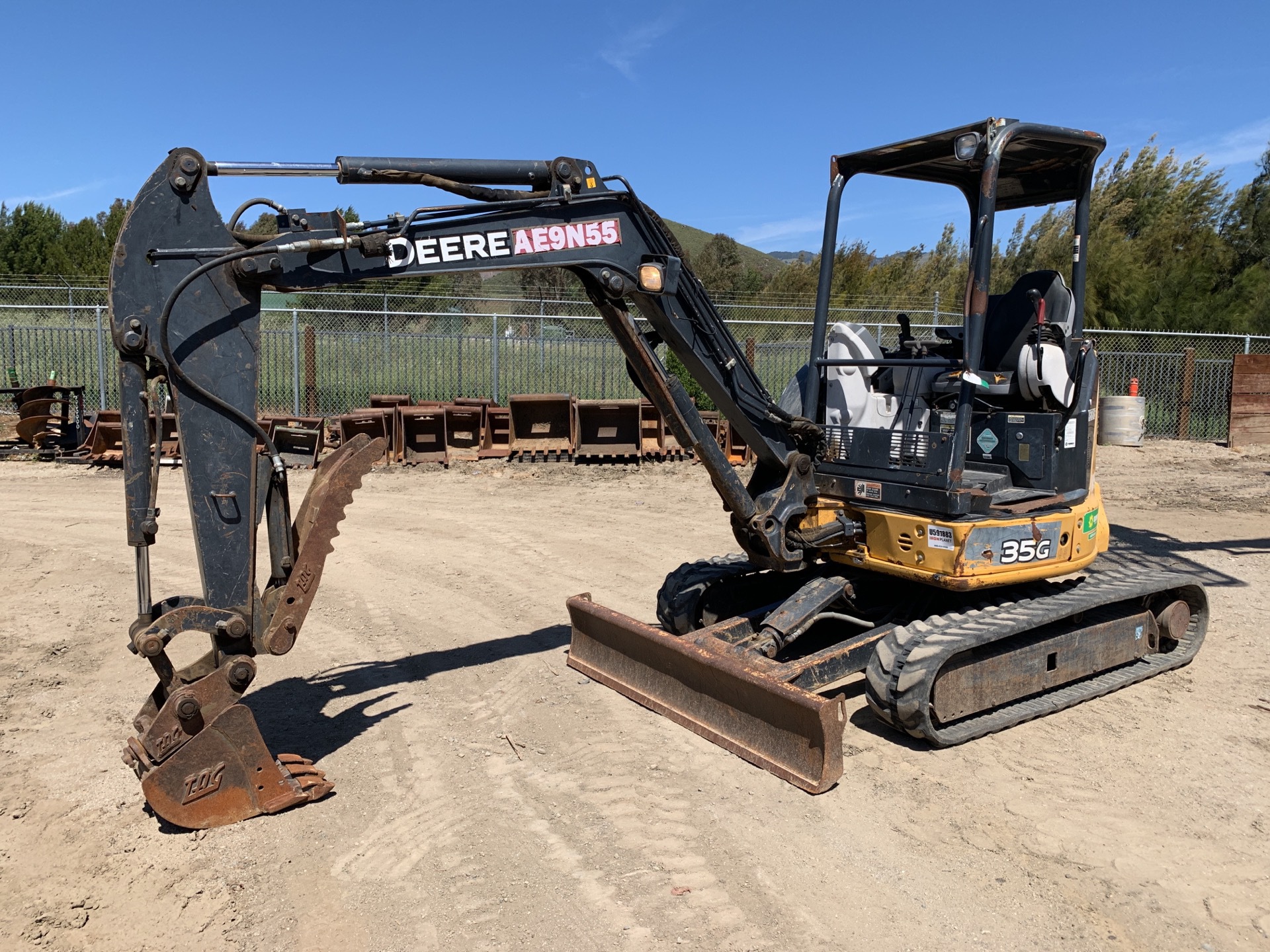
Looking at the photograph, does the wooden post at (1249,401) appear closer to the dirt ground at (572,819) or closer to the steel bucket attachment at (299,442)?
the dirt ground at (572,819)

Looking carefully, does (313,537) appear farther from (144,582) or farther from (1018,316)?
(1018,316)

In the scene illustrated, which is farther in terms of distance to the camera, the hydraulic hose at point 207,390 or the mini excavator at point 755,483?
the mini excavator at point 755,483

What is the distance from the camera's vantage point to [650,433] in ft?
50.3

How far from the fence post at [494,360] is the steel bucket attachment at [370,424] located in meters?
2.80

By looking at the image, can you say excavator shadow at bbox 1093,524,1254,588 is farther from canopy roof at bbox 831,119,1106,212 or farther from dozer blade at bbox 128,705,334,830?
dozer blade at bbox 128,705,334,830

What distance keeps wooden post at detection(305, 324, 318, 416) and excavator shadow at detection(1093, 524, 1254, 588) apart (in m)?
12.4

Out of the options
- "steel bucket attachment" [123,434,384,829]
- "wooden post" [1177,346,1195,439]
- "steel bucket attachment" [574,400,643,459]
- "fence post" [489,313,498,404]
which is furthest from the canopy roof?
"wooden post" [1177,346,1195,439]

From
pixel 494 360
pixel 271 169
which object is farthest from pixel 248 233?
pixel 494 360

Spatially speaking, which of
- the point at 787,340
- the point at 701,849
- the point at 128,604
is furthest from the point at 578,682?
the point at 787,340

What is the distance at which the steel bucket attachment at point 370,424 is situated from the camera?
14.2 meters

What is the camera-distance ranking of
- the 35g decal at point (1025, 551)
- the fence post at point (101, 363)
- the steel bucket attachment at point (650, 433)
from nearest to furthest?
A: the 35g decal at point (1025, 551) → the steel bucket attachment at point (650, 433) → the fence post at point (101, 363)

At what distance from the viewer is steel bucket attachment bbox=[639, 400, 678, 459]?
15.0 m

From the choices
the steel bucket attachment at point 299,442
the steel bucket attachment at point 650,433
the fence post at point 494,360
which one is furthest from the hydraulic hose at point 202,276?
the fence post at point 494,360

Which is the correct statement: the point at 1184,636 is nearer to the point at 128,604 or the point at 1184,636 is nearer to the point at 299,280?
the point at 299,280
